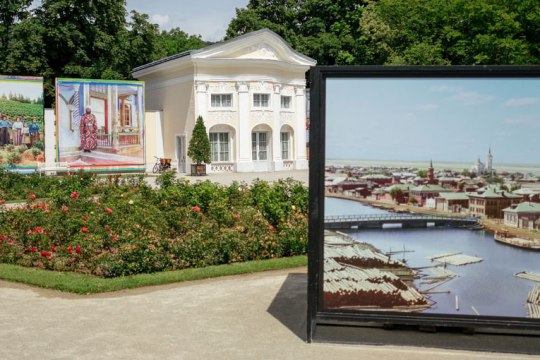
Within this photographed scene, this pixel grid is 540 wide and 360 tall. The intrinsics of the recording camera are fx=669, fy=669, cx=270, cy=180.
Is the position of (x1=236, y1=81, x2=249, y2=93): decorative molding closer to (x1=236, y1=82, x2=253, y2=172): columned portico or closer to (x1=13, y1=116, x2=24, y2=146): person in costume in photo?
(x1=236, y1=82, x2=253, y2=172): columned portico

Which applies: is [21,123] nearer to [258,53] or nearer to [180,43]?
[258,53]

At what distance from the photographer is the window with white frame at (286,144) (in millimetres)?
40031

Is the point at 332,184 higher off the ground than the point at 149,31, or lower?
lower

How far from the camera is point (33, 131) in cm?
3247

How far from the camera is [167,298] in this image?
25.6 feet

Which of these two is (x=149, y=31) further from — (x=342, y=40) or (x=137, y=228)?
(x=137, y=228)

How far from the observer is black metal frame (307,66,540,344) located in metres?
5.70

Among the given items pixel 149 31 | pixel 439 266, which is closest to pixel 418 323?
pixel 439 266

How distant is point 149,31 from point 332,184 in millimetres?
42294

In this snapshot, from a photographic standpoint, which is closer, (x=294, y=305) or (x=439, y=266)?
(x=439, y=266)

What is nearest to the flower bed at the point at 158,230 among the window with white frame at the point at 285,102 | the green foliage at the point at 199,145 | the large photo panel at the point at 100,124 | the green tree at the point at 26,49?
the large photo panel at the point at 100,124

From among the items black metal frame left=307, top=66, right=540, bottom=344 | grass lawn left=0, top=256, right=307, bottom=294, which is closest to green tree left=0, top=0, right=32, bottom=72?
grass lawn left=0, top=256, right=307, bottom=294

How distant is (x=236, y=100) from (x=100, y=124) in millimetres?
7737

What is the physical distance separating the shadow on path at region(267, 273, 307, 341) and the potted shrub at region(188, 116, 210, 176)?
2632 centimetres
